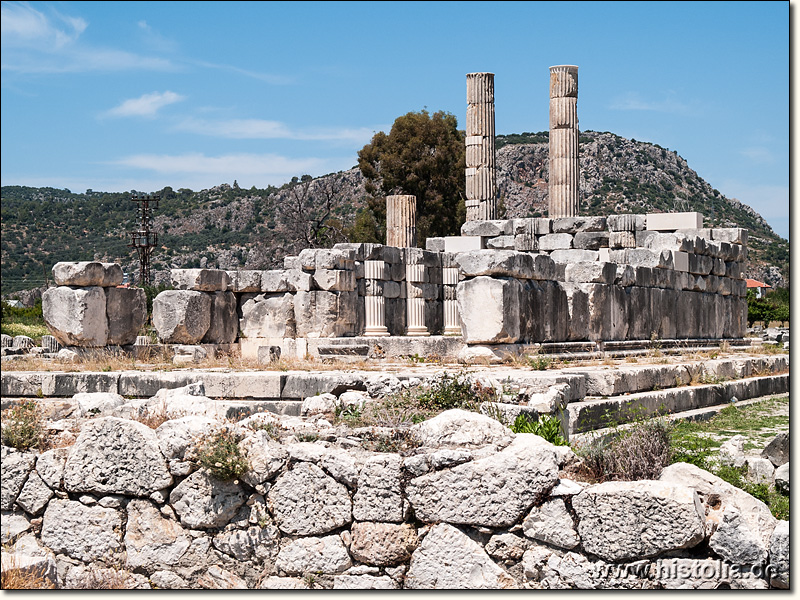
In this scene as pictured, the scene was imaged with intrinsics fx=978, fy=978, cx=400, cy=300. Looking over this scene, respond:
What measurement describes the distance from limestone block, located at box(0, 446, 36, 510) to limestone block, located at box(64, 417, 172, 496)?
37 centimetres

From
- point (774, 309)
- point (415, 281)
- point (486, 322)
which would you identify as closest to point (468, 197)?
point (415, 281)

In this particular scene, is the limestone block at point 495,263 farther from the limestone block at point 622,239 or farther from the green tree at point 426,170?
the green tree at point 426,170

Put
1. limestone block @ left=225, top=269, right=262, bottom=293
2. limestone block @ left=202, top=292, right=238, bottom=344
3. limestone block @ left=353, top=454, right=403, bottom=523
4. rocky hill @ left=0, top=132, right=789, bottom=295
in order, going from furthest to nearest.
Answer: rocky hill @ left=0, top=132, right=789, bottom=295, limestone block @ left=225, top=269, right=262, bottom=293, limestone block @ left=202, top=292, right=238, bottom=344, limestone block @ left=353, top=454, right=403, bottom=523

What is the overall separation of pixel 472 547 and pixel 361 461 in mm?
1032

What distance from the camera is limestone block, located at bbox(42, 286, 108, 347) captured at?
1456cm

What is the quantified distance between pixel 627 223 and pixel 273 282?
787 centimetres

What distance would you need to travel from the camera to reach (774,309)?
43250 millimetres

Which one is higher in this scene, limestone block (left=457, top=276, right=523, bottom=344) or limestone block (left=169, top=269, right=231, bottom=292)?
limestone block (left=169, top=269, right=231, bottom=292)

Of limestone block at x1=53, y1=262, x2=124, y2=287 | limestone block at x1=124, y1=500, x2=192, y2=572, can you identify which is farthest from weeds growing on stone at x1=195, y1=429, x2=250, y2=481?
limestone block at x1=53, y1=262, x2=124, y2=287

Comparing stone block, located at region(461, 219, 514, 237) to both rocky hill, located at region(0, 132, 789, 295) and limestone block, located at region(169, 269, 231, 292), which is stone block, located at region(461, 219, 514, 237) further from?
rocky hill, located at region(0, 132, 789, 295)

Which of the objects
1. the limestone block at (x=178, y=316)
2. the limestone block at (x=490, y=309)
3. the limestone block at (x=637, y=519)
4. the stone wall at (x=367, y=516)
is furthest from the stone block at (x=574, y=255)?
the limestone block at (x=637, y=519)

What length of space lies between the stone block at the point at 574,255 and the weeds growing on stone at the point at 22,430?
13992 millimetres

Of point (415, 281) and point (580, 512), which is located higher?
point (415, 281)

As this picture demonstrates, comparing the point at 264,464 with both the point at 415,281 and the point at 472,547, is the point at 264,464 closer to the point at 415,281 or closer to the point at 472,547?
the point at 472,547
